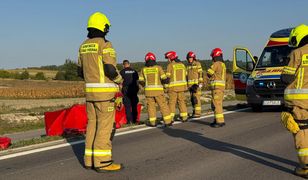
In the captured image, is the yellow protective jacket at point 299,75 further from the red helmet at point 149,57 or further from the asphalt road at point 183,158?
the red helmet at point 149,57

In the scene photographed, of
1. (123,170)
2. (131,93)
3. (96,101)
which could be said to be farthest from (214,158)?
(131,93)

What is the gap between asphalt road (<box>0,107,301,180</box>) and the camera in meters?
6.53

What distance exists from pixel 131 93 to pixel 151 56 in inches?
65.5

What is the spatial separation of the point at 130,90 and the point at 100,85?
6.51m

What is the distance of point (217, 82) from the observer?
11.7 metres

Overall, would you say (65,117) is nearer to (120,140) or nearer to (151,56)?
(120,140)

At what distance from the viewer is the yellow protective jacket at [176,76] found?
41.8 ft

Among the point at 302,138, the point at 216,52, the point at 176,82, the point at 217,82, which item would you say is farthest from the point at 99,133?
the point at 176,82

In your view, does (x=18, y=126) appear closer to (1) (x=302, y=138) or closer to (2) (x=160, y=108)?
(2) (x=160, y=108)

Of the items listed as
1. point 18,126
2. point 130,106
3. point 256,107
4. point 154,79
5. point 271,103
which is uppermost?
point 154,79

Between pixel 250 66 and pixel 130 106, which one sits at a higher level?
pixel 250 66

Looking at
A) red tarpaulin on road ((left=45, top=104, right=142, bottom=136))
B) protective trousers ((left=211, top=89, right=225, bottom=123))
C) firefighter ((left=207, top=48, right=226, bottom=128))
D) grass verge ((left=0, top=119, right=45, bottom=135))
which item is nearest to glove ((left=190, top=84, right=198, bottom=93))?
firefighter ((left=207, top=48, right=226, bottom=128))

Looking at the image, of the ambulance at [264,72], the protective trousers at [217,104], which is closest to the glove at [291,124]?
the protective trousers at [217,104]

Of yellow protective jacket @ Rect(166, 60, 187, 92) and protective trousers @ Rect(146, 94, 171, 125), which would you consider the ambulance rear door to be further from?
protective trousers @ Rect(146, 94, 171, 125)
